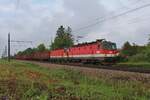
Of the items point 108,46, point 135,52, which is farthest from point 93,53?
point 135,52

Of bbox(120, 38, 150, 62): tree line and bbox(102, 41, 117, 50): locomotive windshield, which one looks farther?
bbox(120, 38, 150, 62): tree line

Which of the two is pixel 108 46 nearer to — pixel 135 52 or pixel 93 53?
pixel 93 53

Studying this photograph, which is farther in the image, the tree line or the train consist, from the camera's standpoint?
the tree line

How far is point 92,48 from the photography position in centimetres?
5041

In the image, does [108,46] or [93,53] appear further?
[93,53]

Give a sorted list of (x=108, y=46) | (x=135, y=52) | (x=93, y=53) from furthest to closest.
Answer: (x=135, y=52), (x=93, y=53), (x=108, y=46)

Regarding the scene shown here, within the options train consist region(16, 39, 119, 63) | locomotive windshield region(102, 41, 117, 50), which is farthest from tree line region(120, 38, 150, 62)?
locomotive windshield region(102, 41, 117, 50)

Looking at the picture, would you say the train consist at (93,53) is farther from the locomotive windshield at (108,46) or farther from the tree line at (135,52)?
the tree line at (135,52)

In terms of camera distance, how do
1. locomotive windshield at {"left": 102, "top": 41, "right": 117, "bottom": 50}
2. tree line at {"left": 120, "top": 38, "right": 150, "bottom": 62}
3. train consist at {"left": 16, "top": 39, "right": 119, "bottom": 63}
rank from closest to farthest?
train consist at {"left": 16, "top": 39, "right": 119, "bottom": 63} < locomotive windshield at {"left": 102, "top": 41, "right": 117, "bottom": 50} < tree line at {"left": 120, "top": 38, "right": 150, "bottom": 62}

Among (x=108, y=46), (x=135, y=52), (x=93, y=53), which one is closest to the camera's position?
(x=108, y=46)

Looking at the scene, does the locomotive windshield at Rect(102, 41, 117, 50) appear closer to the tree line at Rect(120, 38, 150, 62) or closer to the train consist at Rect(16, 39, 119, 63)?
the train consist at Rect(16, 39, 119, 63)

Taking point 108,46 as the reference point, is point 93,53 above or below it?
below

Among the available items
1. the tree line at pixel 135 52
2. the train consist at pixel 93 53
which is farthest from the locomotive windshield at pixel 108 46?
the tree line at pixel 135 52

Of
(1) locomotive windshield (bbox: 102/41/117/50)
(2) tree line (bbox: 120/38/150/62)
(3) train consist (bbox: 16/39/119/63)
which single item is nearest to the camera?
(3) train consist (bbox: 16/39/119/63)
